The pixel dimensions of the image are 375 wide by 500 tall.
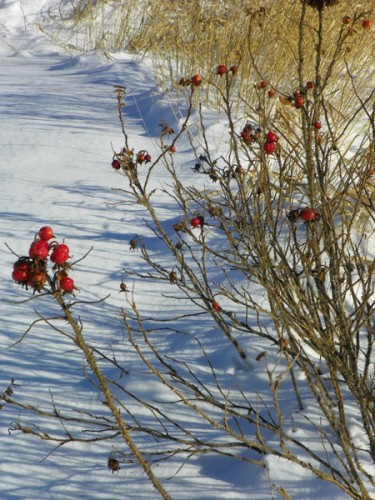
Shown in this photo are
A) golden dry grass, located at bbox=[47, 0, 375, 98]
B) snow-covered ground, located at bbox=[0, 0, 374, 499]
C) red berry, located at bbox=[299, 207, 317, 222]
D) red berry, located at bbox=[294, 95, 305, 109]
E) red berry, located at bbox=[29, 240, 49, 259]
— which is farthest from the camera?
golden dry grass, located at bbox=[47, 0, 375, 98]

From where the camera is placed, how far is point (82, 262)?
2.39 m

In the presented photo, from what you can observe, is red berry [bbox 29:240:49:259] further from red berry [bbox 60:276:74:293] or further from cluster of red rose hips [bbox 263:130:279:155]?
cluster of red rose hips [bbox 263:130:279:155]

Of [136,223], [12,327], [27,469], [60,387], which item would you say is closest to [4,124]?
[136,223]

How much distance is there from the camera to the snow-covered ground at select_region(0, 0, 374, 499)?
4.68 feet

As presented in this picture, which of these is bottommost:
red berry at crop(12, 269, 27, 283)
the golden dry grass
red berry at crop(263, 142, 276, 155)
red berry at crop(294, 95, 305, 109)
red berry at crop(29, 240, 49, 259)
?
red berry at crop(12, 269, 27, 283)

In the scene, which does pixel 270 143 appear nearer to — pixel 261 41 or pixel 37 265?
pixel 37 265

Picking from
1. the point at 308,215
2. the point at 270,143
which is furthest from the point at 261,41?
the point at 308,215

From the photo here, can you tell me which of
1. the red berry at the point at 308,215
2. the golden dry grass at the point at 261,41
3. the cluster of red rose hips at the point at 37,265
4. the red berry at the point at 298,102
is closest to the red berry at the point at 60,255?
the cluster of red rose hips at the point at 37,265

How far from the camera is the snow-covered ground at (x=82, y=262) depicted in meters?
1.43

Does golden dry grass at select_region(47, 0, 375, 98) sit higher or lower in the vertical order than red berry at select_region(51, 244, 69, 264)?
higher

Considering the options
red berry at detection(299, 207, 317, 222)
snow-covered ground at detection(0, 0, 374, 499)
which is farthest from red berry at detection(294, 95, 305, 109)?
snow-covered ground at detection(0, 0, 374, 499)

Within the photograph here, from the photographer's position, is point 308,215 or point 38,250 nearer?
point 38,250

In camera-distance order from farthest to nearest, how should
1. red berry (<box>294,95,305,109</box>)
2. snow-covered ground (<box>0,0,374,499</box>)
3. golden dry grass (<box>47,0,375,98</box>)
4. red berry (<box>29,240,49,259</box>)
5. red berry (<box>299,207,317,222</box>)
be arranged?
golden dry grass (<box>47,0,375,98</box>) → snow-covered ground (<box>0,0,374,499</box>) → red berry (<box>294,95,305,109</box>) → red berry (<box>299,207,317,222</box>) → red berry (<box>29,240,49,259</box>)

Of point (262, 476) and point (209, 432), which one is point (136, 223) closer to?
point (209, 432)
